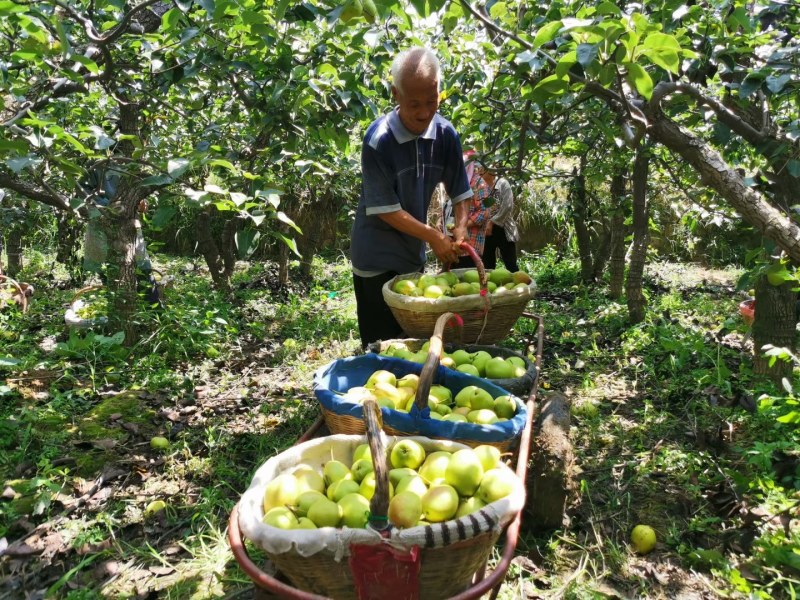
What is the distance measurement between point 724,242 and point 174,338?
7934mm

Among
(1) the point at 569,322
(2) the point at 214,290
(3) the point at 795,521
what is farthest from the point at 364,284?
(2) the point at 214,290

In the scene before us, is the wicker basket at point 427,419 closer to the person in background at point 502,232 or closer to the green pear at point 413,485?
the green pear at point 413,485

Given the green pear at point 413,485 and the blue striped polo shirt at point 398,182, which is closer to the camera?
the green pear at point 413,485

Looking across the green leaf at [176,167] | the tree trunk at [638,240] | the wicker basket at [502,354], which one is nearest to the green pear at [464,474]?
the wicker basket at [502,354]

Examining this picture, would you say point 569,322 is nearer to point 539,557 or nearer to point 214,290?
point 539,557

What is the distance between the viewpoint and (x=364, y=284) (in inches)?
126

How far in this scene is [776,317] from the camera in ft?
10.4

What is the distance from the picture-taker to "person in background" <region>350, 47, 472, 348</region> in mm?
2600

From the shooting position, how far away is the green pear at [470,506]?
4.54ft

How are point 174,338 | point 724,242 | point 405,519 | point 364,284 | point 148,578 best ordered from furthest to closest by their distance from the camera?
point 724,242 < point 174,338 < point 364,284 < point 148,578 < point 405,519

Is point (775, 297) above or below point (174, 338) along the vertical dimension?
above

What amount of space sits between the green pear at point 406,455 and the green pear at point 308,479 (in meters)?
0.20

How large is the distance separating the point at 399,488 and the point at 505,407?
59 centimetres

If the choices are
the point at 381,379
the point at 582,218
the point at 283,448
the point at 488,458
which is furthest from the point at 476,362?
the point at 582,218
